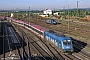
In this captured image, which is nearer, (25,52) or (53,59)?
(53,59)

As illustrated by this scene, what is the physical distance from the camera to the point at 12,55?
1455 inches

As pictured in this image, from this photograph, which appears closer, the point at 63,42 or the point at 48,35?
the point at 63,42

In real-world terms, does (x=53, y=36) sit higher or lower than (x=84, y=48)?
higher

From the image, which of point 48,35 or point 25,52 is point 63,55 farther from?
point 48,35

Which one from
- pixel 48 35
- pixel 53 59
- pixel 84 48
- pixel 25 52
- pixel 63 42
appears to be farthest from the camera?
pixel 48 35

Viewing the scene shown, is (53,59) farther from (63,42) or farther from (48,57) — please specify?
(63,42)

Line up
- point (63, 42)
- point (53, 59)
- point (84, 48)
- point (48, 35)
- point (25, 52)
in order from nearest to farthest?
point (53, 59) < point (63, 42) < point (25, 52) < point (84, 48) < point (48, 35)

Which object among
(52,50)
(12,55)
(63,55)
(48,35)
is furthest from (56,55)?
(48,35)

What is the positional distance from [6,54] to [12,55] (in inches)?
60.7

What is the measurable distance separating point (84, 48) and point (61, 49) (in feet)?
26.5

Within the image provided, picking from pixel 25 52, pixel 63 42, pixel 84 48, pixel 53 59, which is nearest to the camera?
pixel 53 59

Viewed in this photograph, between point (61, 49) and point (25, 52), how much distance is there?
269 inches

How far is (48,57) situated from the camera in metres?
35.1

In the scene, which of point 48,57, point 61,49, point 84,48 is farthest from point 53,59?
point 84,48
